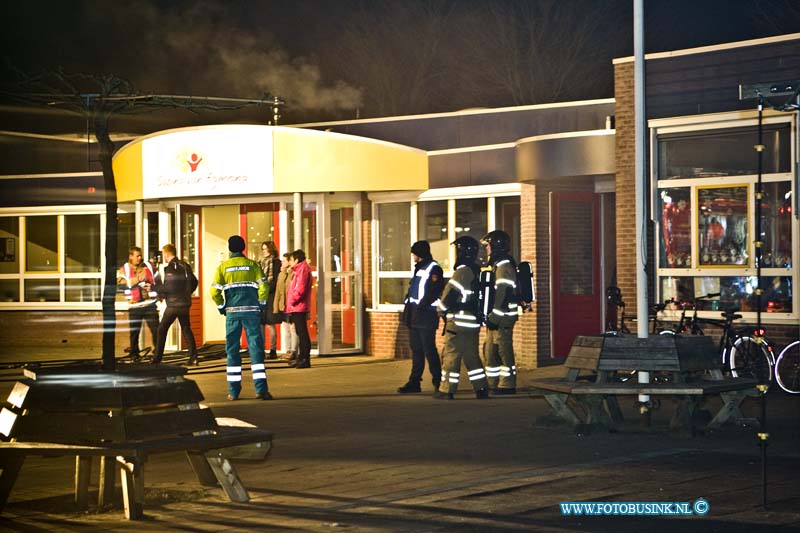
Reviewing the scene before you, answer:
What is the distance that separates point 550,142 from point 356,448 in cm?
877

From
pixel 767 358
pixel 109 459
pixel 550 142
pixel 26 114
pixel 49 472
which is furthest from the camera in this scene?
pixel 26 114

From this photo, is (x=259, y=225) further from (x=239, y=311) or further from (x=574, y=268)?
(x=239, y=311)

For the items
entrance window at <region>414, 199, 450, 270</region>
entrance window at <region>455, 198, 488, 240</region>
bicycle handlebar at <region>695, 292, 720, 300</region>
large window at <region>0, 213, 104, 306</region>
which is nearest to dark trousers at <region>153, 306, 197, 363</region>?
entrance window at <region>414, 199, 450, 270</region>

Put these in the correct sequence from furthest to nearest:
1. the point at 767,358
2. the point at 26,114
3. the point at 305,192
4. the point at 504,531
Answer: the point at 26,114, the point at 305,192, the point at 767,358, the point at 504,531

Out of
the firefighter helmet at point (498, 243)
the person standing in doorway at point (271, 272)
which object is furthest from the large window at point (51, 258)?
the firefighter helmet at point (498, 243)

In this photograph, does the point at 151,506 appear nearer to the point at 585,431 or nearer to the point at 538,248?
the point at 585,431

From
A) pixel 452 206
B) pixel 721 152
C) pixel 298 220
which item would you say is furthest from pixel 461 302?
pixel 298 220

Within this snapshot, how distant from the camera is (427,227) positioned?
2125 centimetres

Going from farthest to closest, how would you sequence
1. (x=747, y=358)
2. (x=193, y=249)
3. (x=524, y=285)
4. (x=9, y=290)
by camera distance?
1. (x=9, y=290)
2. (x=193, y=249)
3. (x=524, y=285)
4. (x=747, y=358)

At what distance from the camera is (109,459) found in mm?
8109

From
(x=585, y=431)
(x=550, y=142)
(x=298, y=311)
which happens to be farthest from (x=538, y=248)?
(x=585, y=431)

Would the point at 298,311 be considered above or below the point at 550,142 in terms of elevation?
below

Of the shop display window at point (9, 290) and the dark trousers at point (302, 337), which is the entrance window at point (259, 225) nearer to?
the dark trousers at point (302, 337)

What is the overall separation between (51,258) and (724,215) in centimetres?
1472
